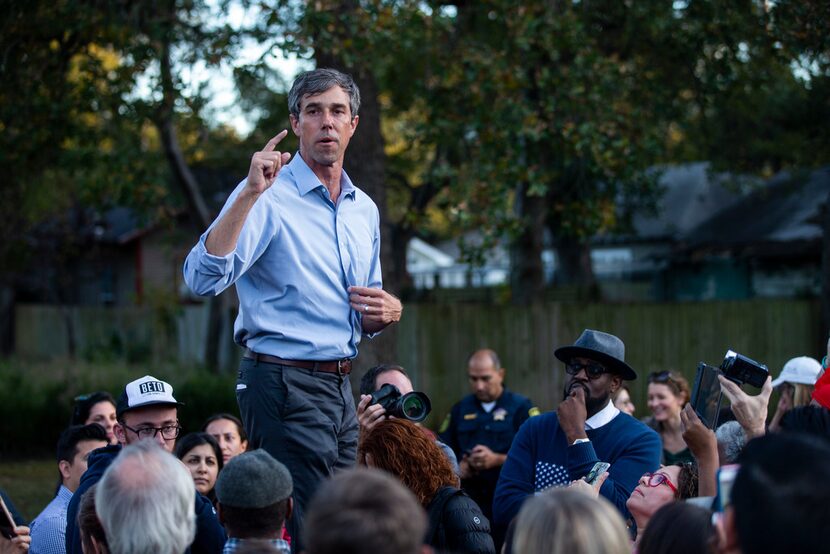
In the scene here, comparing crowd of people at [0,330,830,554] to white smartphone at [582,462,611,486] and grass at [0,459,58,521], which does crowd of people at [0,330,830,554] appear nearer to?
white smartphone at [582,462,611,486]

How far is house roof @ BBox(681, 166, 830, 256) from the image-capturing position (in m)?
23.8

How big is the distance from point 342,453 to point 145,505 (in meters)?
1.19

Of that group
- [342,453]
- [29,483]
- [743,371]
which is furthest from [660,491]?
[29,483]

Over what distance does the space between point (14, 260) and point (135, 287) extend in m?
14.1

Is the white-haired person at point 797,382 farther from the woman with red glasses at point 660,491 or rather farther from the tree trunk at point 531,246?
the tree trunk at point 531,246

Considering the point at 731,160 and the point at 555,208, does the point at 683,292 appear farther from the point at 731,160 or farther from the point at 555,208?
the point at 555,208

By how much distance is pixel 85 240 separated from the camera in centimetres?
2716

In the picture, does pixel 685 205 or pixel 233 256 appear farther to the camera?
pixel 685 205

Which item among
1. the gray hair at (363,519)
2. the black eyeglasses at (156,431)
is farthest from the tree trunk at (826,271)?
the gray hair at (363,519)

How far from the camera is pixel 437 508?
4773mm

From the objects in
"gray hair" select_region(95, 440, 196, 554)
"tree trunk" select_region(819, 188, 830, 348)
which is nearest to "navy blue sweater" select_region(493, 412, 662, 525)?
"gray hair" select_region(95, 440, 196, 554)

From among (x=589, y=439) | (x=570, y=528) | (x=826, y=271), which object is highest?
(x=826, y=271)

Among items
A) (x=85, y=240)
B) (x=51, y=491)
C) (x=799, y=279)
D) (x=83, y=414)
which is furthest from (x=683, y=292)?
(x=83, y=414)

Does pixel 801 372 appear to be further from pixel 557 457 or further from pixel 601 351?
pixel 557 457
